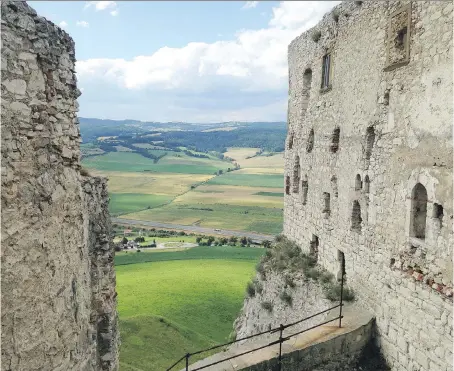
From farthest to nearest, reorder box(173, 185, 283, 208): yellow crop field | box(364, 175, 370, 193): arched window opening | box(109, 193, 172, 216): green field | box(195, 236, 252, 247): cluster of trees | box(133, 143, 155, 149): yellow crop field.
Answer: box(133, 143, 155, 149): yellow crop field → box(173, 185, 283, 208): yellow crop field → box(109, 193, 172, 216): green field → box(195, 236, 252, 247): cluster of trees → box(364, 175, 370, 193): arched window opening

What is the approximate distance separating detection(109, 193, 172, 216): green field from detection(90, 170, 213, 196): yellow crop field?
11.5 feet

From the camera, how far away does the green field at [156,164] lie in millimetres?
136087

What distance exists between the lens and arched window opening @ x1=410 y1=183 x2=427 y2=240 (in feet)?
31.5

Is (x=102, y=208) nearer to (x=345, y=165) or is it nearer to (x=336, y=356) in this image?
(x=336, y=356)

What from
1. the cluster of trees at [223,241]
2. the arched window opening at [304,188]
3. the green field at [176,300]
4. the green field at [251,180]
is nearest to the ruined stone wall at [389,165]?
the arched window opening at [304,188]

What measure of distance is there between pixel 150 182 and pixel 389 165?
11659 cm

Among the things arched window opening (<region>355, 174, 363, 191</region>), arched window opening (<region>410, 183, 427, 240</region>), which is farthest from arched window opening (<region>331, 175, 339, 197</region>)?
arched window opening (<region>410, 183, 427, 240</region>)

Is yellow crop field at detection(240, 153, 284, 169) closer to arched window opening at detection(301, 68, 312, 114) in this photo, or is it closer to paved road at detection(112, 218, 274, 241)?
paved road at detection(112, 218, 274, 241)

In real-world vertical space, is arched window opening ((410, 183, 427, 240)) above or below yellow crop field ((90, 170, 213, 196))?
above

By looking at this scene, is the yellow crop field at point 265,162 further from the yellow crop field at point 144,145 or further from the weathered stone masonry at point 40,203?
the weathered stone masonry at point 40,203

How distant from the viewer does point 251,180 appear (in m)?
→ 136

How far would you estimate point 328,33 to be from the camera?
1495cm

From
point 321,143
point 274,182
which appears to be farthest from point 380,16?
point 274,182

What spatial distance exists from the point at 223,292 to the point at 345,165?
68.6ft
